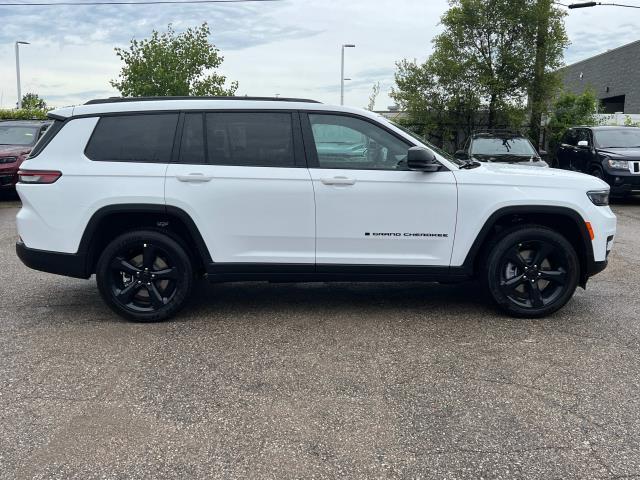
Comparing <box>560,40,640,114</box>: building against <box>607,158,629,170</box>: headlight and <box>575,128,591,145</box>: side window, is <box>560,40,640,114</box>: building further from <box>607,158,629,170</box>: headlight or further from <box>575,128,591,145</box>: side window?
<box>607,158,629,170</box>: headlight

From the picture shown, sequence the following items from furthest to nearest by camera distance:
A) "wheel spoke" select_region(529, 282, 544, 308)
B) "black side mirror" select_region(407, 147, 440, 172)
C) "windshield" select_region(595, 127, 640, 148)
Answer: "windshield" select_region(595, 127, 640, 148)
"wheel spoke" select_region(529, 282, 544, 308)
"black side mirror" select_region(407, 147, 440, 172)

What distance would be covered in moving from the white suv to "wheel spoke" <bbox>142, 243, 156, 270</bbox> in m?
0.01

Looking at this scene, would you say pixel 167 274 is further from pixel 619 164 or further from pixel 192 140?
pixel 619 164

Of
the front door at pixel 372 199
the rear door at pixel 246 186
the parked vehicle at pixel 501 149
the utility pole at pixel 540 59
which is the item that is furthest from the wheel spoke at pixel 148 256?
the utility pole at pixel 540 59

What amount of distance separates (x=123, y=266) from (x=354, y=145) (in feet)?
Result: 7.06

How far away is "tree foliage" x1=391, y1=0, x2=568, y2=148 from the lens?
673 inches

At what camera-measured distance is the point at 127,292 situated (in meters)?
4.86

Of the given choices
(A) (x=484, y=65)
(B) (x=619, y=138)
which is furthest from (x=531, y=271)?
(A) (x=484, y=65)

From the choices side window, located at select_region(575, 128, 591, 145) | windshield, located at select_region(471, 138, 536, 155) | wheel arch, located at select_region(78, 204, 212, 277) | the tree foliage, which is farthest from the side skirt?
the tree foliage

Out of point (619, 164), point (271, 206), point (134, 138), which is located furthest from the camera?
point (619, 164)

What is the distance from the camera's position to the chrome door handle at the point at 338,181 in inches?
187

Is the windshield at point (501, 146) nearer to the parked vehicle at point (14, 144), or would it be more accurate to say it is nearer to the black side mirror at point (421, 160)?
the black side mirror at point (421, 160)

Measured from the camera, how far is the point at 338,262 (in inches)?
191

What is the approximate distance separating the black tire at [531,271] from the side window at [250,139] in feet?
6.29
